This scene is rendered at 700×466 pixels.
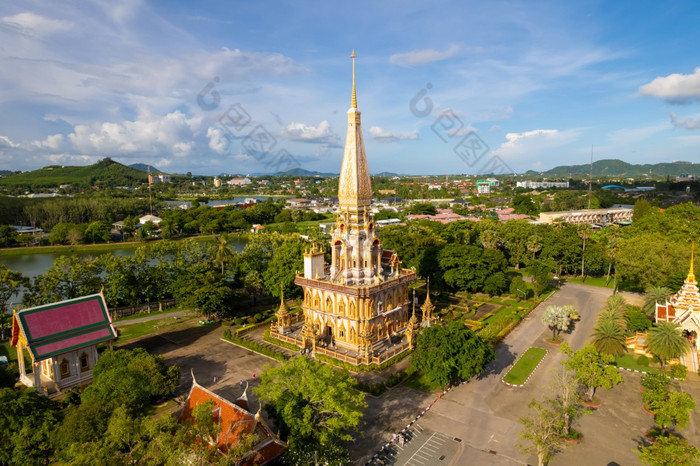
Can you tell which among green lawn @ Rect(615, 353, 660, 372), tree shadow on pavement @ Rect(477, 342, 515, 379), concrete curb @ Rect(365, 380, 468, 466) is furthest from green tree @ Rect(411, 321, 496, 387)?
green lawn @ Rect(615, 353, 660, 372)

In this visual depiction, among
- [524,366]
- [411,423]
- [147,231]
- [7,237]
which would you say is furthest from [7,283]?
[147,231]

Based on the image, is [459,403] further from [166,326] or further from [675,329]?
[166,326]

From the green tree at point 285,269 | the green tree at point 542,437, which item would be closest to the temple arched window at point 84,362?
the green tree at point 285,269

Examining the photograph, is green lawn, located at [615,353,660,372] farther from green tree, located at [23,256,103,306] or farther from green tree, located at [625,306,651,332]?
green tree, located at [23,256,103,306]

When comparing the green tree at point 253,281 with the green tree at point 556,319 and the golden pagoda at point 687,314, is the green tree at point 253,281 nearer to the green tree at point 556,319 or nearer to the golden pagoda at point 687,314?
the green tree at point 556,319

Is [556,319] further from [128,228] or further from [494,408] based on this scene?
[128,228]

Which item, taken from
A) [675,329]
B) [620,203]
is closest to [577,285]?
[675,329]

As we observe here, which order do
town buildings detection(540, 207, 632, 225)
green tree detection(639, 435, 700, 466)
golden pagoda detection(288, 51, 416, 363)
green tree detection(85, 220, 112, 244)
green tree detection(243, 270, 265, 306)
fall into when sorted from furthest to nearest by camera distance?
town buildings detection(540, 207, 632, 225)
green tree detection(85, 220, 112, 244)
green tree detection(243, 270, 265, 306)
golden pagoda detection(288, 51, 416, 363)
green tree detection(639, 435, 700, 466)
